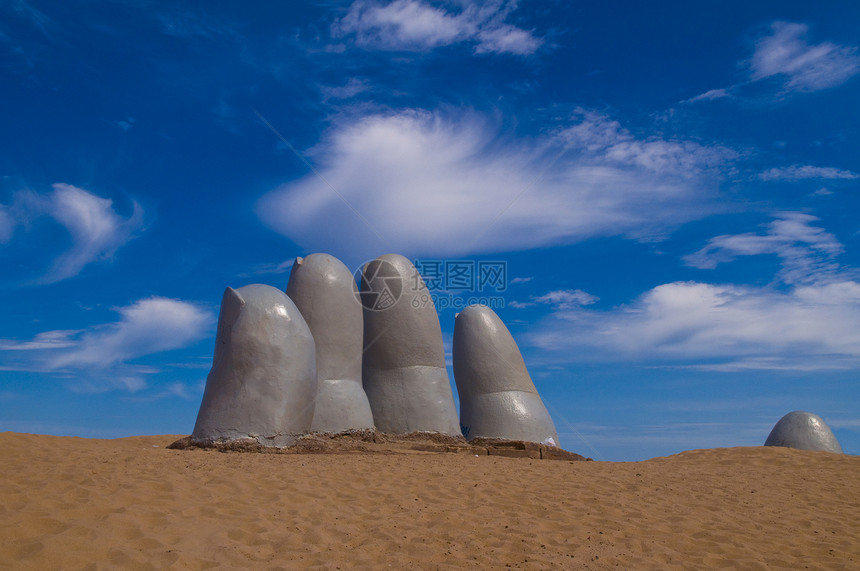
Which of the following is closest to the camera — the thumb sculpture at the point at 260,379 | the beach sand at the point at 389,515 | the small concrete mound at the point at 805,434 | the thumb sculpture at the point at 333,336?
the beach sand at the point at 389,515

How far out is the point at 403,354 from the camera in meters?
11.6

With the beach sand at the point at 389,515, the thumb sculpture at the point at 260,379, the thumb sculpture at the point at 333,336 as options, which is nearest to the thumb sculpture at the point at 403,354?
the thumb sculpture at the point at 333,336

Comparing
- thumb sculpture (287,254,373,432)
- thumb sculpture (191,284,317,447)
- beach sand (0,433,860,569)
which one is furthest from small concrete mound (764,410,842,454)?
thumb sculpture (191,284,317,447)

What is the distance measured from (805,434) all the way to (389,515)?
1166 cm

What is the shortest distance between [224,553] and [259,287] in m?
5.62

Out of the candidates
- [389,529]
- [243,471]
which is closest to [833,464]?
[389,529]

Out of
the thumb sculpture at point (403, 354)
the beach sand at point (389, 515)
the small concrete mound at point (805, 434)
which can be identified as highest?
the thumb sculpture at point (403, 354)

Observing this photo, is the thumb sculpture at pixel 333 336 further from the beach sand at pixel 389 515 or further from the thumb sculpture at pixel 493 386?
the thumb sculpture at pixel 493 386

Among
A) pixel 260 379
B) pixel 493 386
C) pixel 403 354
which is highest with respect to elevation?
pixel 403 354

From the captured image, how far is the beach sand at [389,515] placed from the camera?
4570 mm

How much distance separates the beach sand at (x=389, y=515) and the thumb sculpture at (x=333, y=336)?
66.5 inches

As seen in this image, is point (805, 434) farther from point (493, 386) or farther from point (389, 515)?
→ point (389, 515)

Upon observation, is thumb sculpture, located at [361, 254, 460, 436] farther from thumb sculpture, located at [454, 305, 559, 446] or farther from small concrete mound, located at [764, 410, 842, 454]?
small concrete mound, located at [764, 410, 842, 454]

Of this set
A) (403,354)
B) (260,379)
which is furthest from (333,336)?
(260,379)
